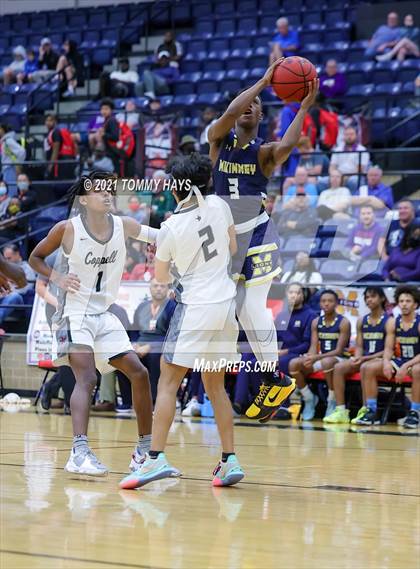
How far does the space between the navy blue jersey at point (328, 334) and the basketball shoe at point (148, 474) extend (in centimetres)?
591

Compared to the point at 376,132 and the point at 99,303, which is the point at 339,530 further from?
the point at 376,132

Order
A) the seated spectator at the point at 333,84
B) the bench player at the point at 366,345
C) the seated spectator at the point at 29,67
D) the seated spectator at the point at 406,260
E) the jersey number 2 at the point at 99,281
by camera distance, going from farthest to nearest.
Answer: the seated spectator at the point at 29,67 → the seated spectator at the point at 333,84 → the seated spectator at the point at 406,260 → the bench player at the point at 366,345 → the jersey number 2 at the point at 99,281

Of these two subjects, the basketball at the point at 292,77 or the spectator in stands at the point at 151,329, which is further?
the spectator in stands at the point at 151,329

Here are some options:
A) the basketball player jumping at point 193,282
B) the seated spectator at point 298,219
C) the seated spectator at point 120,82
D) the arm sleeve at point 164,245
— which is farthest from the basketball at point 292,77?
the seated spectator at point 120,82

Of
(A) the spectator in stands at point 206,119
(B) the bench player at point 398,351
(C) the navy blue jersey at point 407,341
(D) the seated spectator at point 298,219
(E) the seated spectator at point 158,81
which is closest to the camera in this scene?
(B) the bench player at point 398,351

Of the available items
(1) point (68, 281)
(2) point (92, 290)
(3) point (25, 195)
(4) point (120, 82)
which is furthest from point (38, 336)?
(1) point (68, 281)

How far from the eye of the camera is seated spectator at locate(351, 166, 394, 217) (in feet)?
39.8

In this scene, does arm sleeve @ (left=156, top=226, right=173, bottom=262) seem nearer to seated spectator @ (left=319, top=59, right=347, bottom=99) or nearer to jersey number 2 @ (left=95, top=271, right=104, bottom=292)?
jersey number 2 @ (left=95, top=271, right=104, bottom=292)

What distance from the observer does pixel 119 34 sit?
19.5 metres

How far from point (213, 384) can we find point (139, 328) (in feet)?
20.9

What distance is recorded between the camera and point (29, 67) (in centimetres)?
2022

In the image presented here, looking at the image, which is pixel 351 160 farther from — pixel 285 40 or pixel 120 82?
pixel 120 82

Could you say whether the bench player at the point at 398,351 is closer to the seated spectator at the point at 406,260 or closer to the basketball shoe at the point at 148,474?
the seated spectator at the point at 406,260

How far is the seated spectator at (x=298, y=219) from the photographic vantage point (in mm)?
12406
